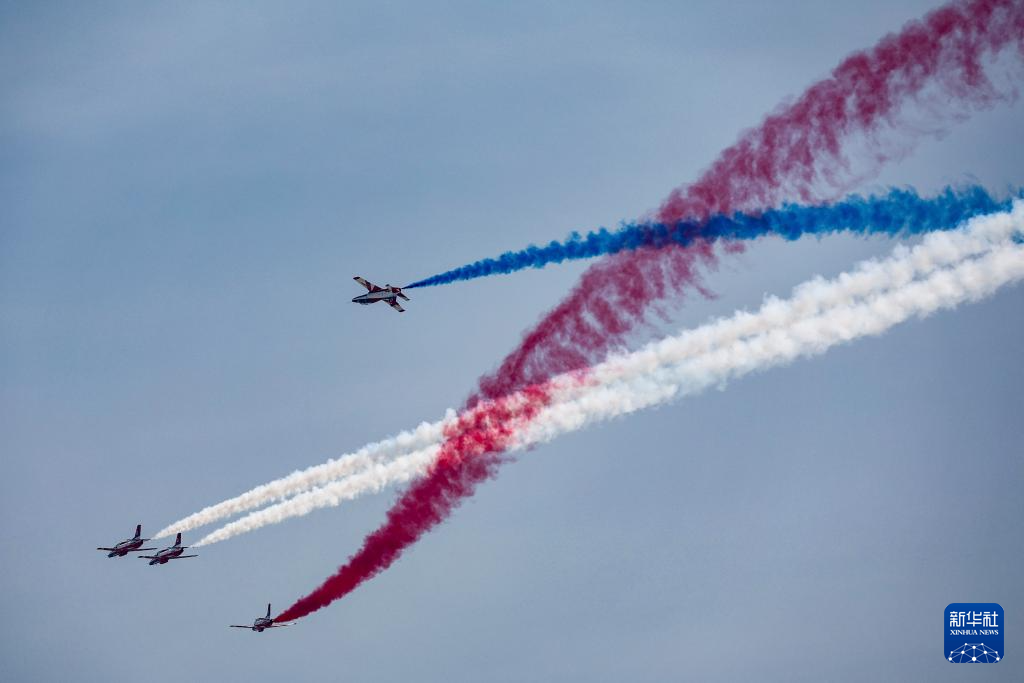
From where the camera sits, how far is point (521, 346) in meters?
69.0

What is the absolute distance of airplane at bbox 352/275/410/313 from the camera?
7619 centimetres

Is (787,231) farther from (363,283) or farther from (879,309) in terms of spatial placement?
(363,283)

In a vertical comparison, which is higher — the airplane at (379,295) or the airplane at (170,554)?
the airplane at (379,295)

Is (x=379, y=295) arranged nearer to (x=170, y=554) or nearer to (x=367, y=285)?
(x=367, y=285)

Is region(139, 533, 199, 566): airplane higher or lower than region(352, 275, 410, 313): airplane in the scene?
lower

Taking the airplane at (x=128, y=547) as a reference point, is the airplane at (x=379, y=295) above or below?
above

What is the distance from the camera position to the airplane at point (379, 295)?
76.2 m

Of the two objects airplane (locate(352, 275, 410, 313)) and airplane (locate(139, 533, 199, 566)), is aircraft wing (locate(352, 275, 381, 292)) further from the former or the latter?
airplane (locate(139, 533, 199, 566))

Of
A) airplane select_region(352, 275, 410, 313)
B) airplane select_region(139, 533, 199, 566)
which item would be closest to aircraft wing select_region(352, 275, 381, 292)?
airplane select_region(352, 275, 410, 313)

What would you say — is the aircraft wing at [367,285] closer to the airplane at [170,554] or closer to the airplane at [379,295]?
the airplane at [379,295]

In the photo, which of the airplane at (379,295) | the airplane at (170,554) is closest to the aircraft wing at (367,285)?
the airplane at (379,295)

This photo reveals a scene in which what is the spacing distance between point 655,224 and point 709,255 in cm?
228

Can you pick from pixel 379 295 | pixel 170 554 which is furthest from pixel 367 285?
pixel 170 554

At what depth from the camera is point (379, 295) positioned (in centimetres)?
7625
